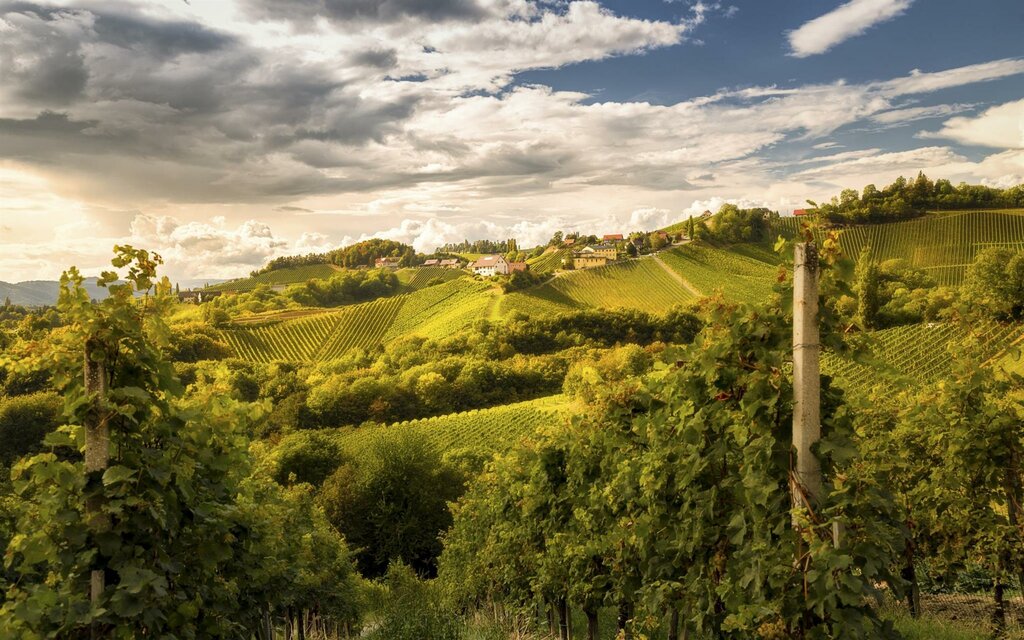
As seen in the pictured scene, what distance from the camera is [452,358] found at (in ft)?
248

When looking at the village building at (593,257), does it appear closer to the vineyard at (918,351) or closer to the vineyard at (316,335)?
the vineyard at (316,335)

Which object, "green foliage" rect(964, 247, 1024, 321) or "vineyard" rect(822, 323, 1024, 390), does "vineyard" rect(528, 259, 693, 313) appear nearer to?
"green foliage" rect(964, 247, 1024, 321)

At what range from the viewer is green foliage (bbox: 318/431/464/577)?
32.9m

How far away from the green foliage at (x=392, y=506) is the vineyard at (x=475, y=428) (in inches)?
215

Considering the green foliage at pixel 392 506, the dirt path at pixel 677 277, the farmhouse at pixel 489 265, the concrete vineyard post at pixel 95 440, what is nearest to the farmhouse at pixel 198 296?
the farmhouse at pixel 489 265

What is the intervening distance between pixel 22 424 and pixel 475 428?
36.3 m

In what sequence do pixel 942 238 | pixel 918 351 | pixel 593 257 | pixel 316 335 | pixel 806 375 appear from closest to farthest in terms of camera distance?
pixel 806 375 < pixel 918 351 < pixel 942 238 < pixel 316 335 < pixel 593 257

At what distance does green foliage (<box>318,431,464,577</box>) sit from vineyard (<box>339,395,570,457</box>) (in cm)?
546

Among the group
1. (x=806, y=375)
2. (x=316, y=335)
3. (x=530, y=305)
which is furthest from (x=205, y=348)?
(x=806, y=375)

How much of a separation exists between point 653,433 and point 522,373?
66649mm

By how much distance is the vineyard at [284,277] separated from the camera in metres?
147

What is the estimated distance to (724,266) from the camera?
339 ft

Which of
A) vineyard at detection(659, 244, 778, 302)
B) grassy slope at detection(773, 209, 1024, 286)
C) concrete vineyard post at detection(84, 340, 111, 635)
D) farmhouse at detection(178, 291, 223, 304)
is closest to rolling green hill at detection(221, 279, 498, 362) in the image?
farmhouse at detection(178, 291, 223, 304)

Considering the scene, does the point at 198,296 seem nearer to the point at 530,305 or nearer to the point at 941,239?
the point at 530,305
